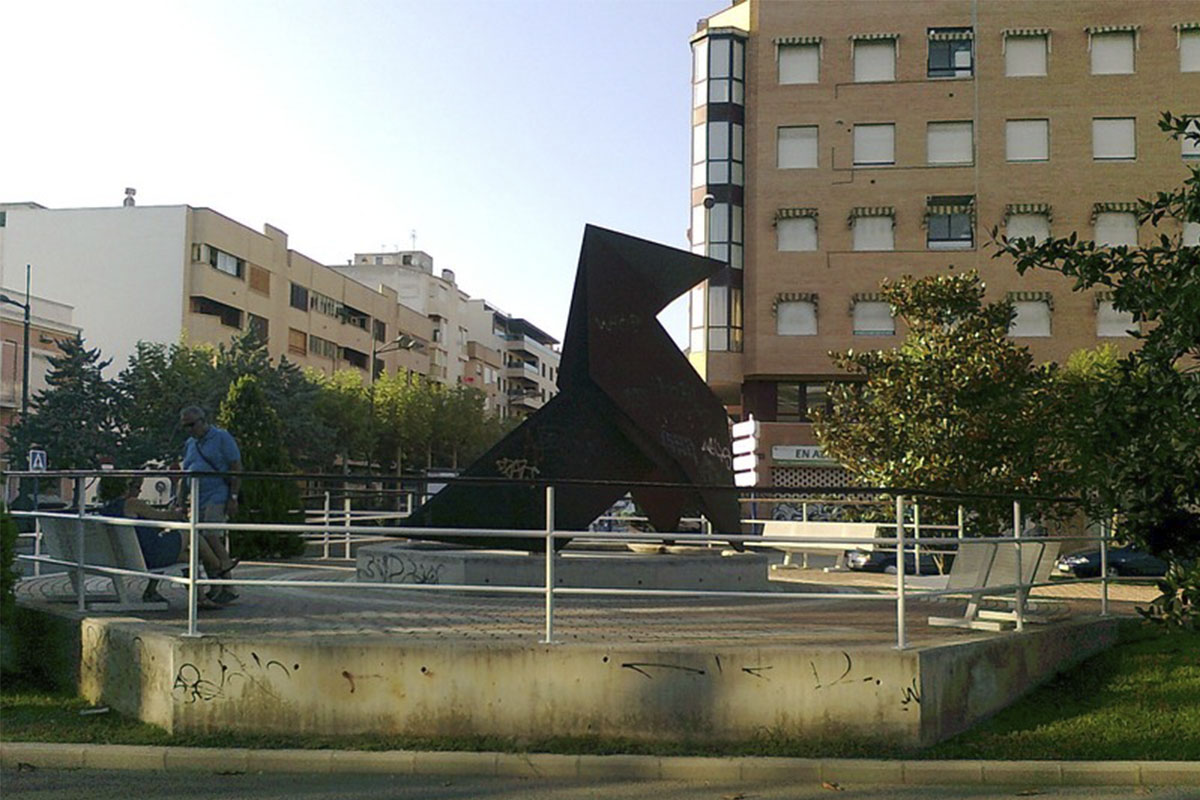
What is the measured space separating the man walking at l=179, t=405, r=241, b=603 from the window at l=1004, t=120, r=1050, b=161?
3989 centimetres

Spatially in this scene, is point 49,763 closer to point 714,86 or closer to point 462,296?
point 714,86

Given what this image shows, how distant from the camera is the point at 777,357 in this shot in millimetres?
45188

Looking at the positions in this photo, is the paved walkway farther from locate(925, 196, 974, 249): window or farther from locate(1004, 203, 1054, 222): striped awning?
locate(1004, 203, 1054, 222): striped awning

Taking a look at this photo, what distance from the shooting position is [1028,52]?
150 feet

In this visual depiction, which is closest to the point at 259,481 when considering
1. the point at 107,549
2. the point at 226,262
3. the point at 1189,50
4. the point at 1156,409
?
the point at 107,549

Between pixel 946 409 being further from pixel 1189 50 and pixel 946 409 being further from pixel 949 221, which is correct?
pixel 1189 50

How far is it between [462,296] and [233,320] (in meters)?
44.4

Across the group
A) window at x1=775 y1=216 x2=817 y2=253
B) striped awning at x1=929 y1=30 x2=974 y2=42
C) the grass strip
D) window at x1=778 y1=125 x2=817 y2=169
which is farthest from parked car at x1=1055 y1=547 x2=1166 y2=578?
the grass strip

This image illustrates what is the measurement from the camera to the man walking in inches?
413

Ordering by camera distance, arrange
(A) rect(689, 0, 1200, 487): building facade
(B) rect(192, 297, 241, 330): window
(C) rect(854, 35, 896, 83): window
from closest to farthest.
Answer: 1. (A) rect(689, 0, 1200, 487): building facade
2. (C) rect(854, 35, 896, 83): window
3. (B) rect(192, 297, 241, 330): window

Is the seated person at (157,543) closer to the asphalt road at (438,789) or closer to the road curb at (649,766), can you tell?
the road curb at (649,766)

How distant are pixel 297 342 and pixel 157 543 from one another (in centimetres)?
6528

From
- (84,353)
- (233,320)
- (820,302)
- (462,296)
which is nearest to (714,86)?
(820,302)

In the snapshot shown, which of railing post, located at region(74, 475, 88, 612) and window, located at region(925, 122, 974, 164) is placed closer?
railing post, located at region(74, 475, 88, 612)
